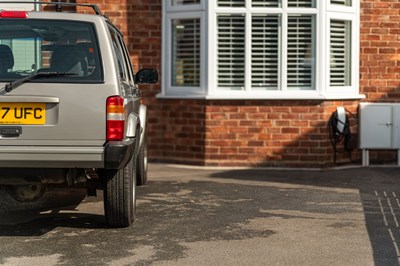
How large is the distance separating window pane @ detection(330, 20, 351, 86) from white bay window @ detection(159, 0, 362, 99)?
2 centimetres

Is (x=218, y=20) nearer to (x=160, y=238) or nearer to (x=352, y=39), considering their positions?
(x=352, y=39)

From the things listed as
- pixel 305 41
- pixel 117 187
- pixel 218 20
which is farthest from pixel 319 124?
pixel 117 187

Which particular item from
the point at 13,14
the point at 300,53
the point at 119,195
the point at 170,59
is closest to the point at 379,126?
the point at 300,53

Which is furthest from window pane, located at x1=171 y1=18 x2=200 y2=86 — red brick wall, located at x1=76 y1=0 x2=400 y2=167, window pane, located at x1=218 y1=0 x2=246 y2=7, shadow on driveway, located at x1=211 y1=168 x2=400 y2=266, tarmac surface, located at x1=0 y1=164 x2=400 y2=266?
tarmac surface, located at x1=0 y1=164 x2=400 y2=266

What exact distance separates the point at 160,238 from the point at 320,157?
5.95m

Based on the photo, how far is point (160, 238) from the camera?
721cm

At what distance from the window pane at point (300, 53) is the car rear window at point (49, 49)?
5.91 meters

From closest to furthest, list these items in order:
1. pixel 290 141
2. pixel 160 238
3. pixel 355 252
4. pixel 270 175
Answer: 1. pixel 355 252
2. pixel 160 238
3. pixel 270 175
4. pixel 290 141

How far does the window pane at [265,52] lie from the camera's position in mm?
12703

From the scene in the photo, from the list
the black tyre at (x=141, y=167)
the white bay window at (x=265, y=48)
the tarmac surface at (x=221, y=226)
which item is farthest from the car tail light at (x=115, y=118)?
the white bay window at (x=265, y=48)

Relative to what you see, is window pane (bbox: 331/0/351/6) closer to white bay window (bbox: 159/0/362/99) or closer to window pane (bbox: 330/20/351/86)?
white bay window (bbox: 159/0/362/99)

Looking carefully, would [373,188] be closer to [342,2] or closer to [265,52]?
[265,52]

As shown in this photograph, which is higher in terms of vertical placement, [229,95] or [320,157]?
[229,95]

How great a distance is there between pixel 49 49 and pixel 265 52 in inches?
236
